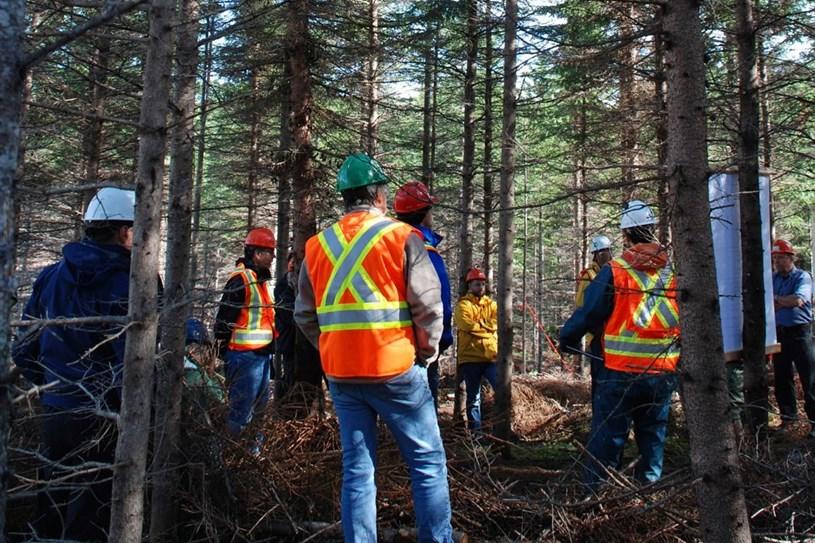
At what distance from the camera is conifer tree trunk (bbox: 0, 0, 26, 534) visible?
64.0 inches

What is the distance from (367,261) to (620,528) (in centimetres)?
243

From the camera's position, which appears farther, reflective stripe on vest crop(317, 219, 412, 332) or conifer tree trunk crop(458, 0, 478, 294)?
conifer tree trunk crop(458, 0, 478, 294)

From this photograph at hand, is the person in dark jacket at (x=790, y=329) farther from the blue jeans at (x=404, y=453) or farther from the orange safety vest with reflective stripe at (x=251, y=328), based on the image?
the blue jeans at (x=404, y=453)

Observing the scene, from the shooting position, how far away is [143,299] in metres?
3.07

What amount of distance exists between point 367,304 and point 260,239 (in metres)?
4.25

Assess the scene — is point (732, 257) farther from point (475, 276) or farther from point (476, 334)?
point (475, 276)

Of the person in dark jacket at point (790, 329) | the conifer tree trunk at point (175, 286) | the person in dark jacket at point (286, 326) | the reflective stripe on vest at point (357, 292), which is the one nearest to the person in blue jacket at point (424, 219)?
the reflective stripe on vest at point (357, 292)

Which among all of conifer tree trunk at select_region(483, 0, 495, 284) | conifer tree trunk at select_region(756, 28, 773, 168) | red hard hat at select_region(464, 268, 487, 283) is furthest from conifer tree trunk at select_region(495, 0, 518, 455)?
conifer tree trunk at select_region(756, 28, 773, 168)

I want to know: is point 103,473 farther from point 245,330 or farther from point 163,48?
point 245,330

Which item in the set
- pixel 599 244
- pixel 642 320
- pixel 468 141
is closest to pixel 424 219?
pixel 642 320

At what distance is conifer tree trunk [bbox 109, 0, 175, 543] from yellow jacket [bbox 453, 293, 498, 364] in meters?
6.70

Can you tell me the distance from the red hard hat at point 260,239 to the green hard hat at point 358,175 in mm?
3751

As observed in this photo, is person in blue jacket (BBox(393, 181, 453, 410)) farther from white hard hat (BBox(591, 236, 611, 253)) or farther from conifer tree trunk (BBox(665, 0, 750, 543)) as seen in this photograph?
white hard hat (BBox(591, 236, 611, 253))

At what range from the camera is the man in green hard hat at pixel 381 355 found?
3621 mm
